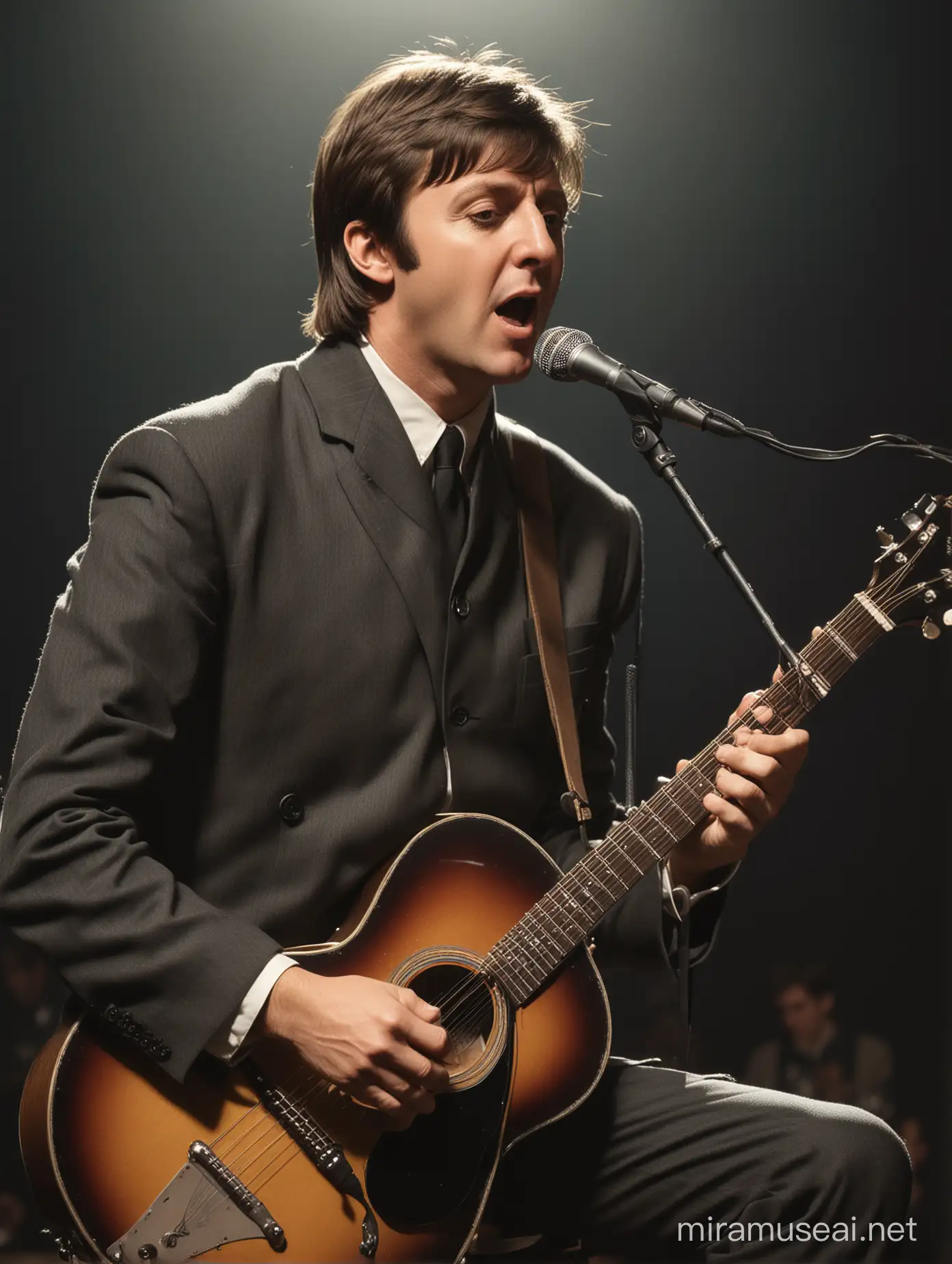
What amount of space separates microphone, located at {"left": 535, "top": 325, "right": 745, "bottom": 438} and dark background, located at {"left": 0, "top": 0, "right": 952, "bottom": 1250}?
3.36 ft

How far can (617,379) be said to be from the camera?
184 centimetres

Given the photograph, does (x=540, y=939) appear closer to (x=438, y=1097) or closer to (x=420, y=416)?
(x=438, y=1097)

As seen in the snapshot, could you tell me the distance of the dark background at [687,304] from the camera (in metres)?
2.73

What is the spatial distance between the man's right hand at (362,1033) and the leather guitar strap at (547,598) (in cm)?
56

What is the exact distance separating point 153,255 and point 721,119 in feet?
4.23

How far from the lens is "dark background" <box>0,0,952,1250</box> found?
273cm

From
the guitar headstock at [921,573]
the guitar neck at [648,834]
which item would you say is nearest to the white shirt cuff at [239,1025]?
the guitar neck at [648,834]

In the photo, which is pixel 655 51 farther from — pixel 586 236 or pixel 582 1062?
pixel 582 1062

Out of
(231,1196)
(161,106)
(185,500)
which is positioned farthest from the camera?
(161,106)

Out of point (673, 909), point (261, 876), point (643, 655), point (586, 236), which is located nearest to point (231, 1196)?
point (261, 876)

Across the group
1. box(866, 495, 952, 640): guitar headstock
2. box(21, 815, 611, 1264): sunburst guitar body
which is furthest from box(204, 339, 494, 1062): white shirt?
box(866, 495, 952, 640): guitar headstock

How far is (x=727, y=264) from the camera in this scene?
3035mm

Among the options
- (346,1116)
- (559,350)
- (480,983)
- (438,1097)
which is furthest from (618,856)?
(559,350)

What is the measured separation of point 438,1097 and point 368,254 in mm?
1394
